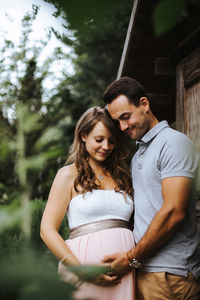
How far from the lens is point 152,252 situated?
78.9 inches

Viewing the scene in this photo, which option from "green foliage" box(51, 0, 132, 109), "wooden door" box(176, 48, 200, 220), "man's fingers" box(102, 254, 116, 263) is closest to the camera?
"man's fingers" box(102, 254, 116, 263)

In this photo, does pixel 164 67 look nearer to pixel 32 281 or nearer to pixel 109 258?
pixel 109 258

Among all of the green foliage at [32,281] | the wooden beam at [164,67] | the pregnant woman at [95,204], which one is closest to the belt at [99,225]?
the pregnant woman at [95,204]

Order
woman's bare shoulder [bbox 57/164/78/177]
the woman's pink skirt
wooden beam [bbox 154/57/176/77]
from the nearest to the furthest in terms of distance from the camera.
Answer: the woman's pink skirt → woman's bare shoulder [bbox 57/164/78/177] → wooden beam [bbox 154/57/176/77]

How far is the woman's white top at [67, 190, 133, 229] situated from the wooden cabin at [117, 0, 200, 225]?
2.44 ft

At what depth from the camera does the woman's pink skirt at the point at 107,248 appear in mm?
2172

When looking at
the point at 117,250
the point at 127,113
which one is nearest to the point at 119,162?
the point at 127,113

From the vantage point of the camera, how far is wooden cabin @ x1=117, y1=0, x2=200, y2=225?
2.81 metres

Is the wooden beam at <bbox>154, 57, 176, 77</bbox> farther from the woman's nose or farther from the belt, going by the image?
the belt

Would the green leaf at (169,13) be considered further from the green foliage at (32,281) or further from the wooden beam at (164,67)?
the wooden beam at (164,67)

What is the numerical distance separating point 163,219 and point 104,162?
1074mm

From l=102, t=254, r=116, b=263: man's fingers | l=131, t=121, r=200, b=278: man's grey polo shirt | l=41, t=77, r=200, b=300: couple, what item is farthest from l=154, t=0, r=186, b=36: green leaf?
l=102, t=254, r=116, b=263: man's fingers

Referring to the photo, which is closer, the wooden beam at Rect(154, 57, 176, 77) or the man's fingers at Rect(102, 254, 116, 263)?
the man's fingers at Rect(102, 254, 116, 263)

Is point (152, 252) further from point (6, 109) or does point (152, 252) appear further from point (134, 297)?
point (6, 109)
